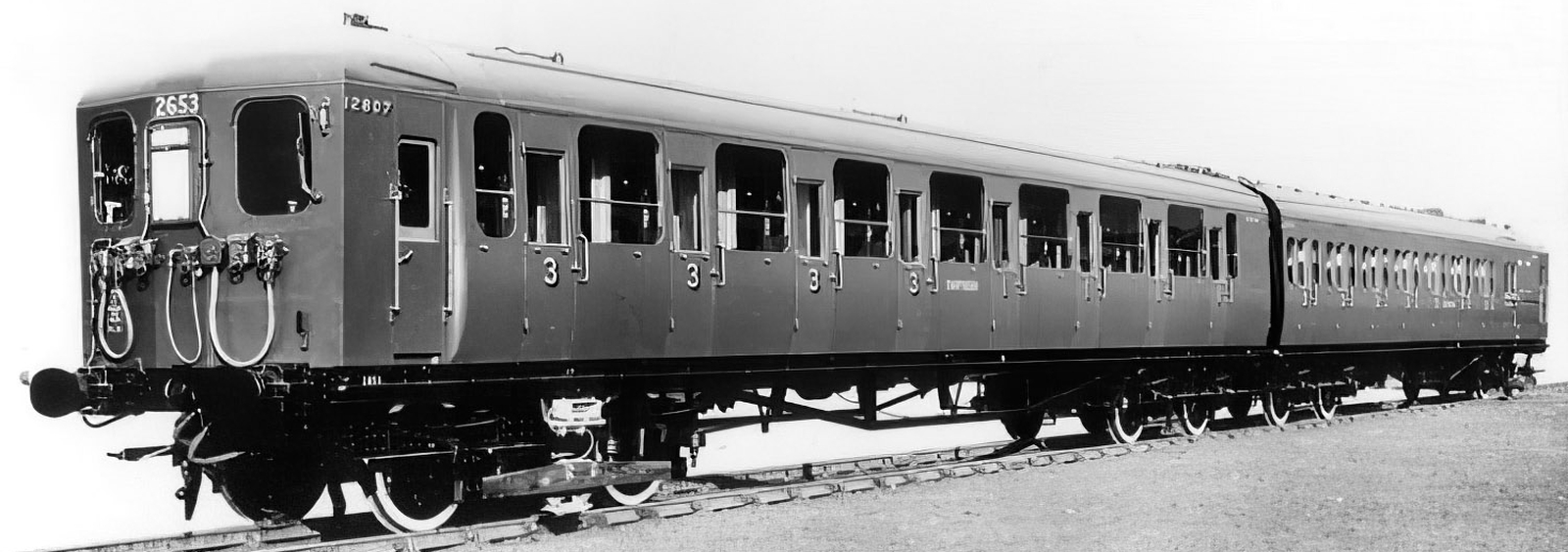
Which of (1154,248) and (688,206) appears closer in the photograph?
(688,206)

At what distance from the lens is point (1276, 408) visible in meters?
20.7

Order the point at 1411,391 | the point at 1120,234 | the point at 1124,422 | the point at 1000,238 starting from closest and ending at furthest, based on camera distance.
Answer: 1. the point at 1000,238
2. the point at 1120,234
3. the point at 1124,422
4. the point at 1411,391

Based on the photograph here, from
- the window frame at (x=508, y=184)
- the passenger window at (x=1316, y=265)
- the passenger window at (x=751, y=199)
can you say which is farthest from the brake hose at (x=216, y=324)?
the passenger window at (x=1316, y=265)

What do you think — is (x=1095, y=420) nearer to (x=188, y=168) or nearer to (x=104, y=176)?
(x=188, y=168)

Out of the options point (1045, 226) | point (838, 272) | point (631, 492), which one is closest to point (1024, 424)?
point (1045, 226)

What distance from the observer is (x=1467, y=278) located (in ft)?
84.8

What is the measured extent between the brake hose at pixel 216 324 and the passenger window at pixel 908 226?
6.24 metres

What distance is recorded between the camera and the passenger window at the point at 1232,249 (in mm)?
18969

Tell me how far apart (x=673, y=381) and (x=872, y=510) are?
198 centimetres

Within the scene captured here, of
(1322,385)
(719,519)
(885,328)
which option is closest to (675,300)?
(719,519)

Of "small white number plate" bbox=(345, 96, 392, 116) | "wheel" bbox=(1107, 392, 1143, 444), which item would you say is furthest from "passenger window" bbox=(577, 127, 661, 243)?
"wheel" bbox=(1107, 392, 1143, 444)

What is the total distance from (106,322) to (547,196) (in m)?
3.30

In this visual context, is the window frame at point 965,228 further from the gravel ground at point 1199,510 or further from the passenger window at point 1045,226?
the gravel ground at point 1199,510

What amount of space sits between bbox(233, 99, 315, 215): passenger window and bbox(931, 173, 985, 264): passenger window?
669cm
